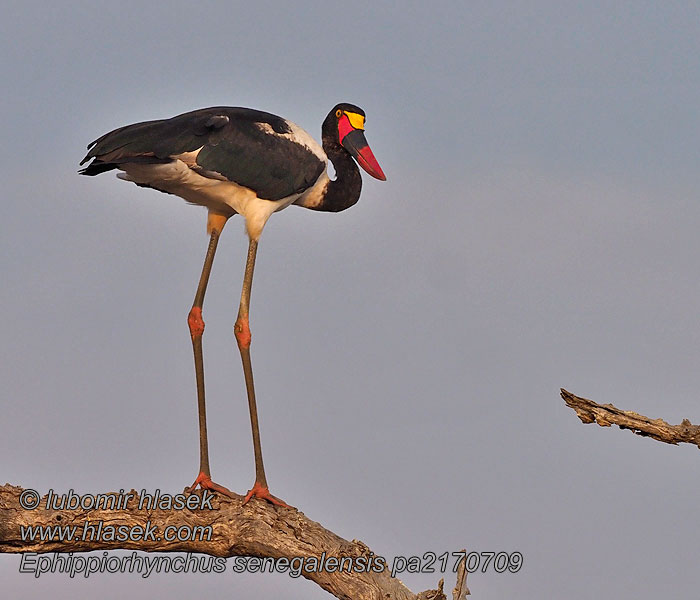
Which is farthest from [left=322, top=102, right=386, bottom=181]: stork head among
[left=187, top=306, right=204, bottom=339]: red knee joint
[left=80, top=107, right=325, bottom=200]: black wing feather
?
[left=187, top=306, right=204, bottom=339]: red knee joint

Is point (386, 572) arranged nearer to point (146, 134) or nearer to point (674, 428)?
point (674, 428)

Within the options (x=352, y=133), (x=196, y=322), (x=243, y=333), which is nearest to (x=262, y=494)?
(x=243, y=333)

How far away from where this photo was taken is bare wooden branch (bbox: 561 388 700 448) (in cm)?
815

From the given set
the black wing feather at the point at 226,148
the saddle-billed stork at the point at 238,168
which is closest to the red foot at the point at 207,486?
the saddle-billed stork at the point at 238,168

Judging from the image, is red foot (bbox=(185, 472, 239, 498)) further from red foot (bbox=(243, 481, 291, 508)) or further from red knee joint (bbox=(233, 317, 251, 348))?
red knee joint (bbox=(233, 317, 251, 348))

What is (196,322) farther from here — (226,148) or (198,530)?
(198,530)

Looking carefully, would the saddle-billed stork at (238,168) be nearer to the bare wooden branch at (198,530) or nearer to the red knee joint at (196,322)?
the red knee joint at (196,322)

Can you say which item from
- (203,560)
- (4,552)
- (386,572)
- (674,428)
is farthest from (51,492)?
(674,428)

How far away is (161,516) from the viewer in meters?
8.36

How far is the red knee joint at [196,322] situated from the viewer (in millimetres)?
9539

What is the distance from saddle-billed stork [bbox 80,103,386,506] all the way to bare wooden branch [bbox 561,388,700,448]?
7.48 feet

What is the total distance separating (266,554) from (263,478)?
740 millimetres

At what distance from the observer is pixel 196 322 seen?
9555mm

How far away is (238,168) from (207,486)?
2.42m
